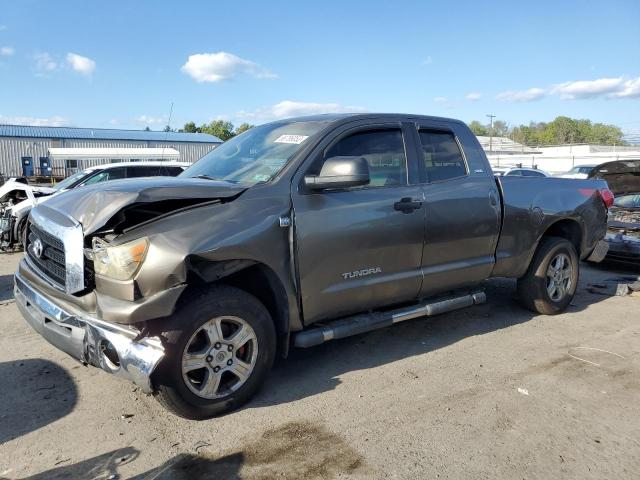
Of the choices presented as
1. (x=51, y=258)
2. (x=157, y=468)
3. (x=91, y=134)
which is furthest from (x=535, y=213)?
(x=91, y=134)

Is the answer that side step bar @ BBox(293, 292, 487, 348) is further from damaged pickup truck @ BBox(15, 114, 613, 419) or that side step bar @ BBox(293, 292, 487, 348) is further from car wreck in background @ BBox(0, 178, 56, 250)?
car wreck in background @ BBox(0, 178, 56, 250)

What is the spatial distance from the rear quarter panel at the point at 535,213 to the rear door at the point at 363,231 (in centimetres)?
120

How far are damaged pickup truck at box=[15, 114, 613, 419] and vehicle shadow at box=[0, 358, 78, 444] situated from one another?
50 centimetres

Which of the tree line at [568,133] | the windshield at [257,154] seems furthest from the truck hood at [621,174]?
the tree line at [568,133]

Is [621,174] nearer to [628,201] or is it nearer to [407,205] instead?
[628,201]

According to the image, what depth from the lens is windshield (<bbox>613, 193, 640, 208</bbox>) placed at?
867 cm

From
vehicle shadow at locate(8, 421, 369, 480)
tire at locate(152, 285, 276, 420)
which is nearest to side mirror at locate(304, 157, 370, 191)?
tire at locate(152, 285, 276, 420)

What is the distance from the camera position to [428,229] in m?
4.36

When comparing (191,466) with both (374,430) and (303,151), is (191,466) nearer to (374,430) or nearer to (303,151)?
(374,430)

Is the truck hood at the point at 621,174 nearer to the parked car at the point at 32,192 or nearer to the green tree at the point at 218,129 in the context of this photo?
the parked car at the point at 32,192

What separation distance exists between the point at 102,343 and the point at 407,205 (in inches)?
97.5

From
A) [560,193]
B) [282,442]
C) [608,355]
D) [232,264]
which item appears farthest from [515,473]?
[560,193]

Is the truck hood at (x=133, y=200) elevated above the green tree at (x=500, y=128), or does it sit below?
below

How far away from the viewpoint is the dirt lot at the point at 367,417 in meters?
2.88
